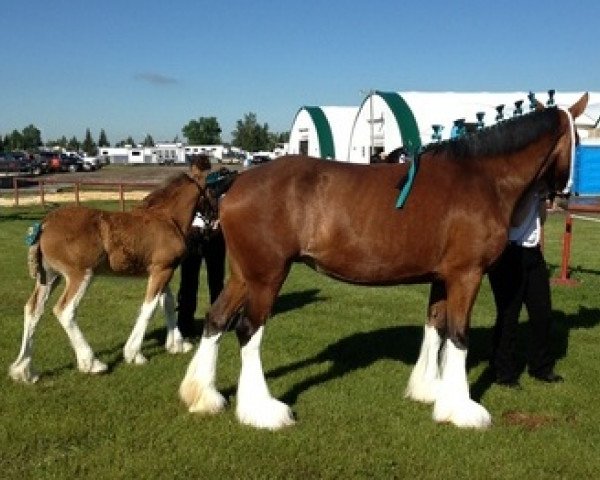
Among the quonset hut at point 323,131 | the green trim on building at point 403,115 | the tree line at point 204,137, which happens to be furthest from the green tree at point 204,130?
the green trim on building at point 403,115

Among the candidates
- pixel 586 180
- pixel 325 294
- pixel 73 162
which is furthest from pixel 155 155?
pixel 325 294

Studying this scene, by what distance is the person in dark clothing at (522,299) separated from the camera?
591cm

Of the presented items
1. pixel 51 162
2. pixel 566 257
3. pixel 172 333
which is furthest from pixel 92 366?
pixel 51 162

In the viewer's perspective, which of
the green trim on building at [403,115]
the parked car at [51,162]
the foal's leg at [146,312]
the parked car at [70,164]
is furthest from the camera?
the parked car at [70,164]

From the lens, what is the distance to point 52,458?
169 inches

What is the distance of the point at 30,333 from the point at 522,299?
14.2 feet

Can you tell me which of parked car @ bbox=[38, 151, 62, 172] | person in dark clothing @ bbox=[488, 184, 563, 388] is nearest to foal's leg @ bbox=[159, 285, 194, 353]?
person in dark clothing @ bbox=[488, 184, 563, 388]

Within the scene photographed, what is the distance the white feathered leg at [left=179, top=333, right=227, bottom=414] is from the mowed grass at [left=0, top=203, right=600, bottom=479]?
0.11 metres

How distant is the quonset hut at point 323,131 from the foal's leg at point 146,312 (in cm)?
3717

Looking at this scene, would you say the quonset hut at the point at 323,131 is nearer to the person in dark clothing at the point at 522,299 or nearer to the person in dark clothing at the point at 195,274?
the person in dark clothing at the point at 195,274

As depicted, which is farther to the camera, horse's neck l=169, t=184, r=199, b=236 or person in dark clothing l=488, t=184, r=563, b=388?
horse's neck l=169, t=184, r=199, b=236

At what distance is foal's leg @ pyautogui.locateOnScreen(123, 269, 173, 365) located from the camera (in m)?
6.34

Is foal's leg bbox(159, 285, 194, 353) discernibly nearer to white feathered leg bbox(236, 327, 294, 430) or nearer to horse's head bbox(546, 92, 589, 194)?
white feathered leg bbox(236, 327, 294, 430)

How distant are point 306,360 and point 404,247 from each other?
2.12 metres
